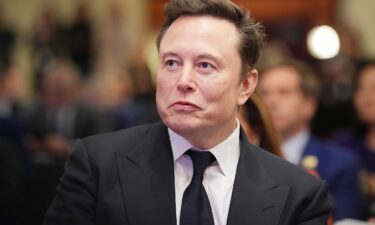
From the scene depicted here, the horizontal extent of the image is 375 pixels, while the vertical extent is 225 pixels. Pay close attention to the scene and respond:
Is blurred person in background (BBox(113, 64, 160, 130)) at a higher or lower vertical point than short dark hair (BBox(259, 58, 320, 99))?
lower

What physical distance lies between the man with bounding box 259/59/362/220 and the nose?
6.22ft

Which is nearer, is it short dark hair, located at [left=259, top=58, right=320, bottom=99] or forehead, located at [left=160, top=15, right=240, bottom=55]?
forehead, located at [left=160, top=15, right=240, bottom=55]

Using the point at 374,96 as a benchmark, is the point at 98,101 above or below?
below

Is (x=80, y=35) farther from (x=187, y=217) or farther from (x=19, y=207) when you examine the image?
(x=187, y=217)

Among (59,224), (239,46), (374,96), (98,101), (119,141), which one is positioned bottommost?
(98,101)

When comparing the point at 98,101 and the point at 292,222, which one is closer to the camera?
the point at 292,222

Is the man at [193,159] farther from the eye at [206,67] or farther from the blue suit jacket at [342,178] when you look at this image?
the blue suit jacket at [342,178]

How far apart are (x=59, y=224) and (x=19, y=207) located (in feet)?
7.93

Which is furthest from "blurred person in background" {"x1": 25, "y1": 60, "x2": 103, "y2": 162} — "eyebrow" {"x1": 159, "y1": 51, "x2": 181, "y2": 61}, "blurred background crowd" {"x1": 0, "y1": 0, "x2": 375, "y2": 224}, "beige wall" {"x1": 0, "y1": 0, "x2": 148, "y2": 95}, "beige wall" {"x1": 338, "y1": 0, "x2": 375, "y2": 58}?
"beige wall" {"x1": 338, "y1": 0, "x2": 375, "y2": 58}

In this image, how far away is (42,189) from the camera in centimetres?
469

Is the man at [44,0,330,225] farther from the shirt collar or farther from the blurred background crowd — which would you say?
the blurred background crowd

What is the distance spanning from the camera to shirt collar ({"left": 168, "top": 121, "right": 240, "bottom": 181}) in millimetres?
2545

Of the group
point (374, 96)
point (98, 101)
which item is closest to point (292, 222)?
point (374, 96)

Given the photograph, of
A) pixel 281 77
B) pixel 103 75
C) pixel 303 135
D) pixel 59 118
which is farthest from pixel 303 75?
pixel 103 75
